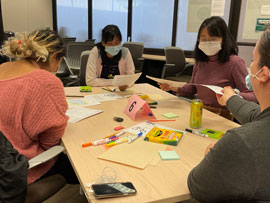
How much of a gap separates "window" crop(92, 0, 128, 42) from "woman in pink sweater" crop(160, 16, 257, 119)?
166 inches

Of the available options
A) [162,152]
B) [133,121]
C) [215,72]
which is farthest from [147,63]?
[162,152]

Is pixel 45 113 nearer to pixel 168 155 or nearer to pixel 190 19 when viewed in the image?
pixel 168 155

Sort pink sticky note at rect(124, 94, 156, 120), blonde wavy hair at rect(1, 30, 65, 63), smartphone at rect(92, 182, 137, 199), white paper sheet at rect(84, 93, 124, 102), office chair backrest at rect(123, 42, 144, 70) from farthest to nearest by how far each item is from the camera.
→ office chair backrest at rect(123, 42, 144, 70) → white paper sheet at rect(84, 93, 124, 102) → pink sticky note at rect(124, 94, 156, 120) → blonde wavy hair at rect(1, 30, 65, 63) → smartphone at rect(92, 182, 137, 199)

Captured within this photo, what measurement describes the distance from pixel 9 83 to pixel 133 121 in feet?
2.44

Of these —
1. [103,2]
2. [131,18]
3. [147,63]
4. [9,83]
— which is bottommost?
[147,63]

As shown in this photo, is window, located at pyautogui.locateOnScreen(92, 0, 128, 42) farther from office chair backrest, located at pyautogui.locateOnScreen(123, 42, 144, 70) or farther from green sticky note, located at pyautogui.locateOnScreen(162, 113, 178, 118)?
green sticky note, located at pyautogui.locateOnScreen(162, 113, 178, 118)

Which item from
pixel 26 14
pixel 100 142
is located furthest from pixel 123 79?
pixel 26 14

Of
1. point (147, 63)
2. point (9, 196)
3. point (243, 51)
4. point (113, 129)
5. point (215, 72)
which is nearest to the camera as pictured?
point (9, 196)

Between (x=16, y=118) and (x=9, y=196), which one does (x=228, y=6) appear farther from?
(x=9, y=196)

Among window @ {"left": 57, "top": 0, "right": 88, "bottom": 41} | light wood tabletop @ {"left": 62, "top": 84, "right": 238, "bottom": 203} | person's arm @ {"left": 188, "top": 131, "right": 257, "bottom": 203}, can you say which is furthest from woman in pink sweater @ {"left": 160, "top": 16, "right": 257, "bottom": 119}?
window @ {"left": 57, "top": 0, "right": 88, "bottom": 41}

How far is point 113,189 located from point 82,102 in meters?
1.19

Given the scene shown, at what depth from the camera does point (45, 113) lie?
119 cm

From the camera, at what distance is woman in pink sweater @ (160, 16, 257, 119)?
6.26ft

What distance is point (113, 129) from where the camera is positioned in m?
1.46
